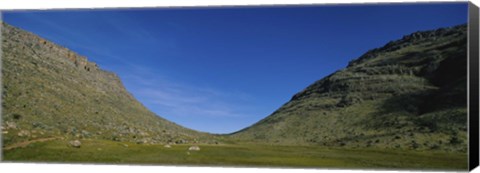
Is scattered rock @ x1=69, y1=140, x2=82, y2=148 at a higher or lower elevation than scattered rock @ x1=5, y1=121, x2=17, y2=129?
lower

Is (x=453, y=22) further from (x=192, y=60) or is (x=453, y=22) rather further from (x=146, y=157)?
(x=146, y=157)

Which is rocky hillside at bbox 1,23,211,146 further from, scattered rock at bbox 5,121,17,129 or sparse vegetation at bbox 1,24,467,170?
sparse vegetation at bbox 1,24,467,170

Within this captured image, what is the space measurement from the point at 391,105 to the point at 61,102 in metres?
72.5

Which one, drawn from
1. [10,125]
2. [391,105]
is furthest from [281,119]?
[10,125]

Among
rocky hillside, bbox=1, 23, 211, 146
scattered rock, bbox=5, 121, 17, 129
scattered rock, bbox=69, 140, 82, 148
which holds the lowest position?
scattered rock, bbox=69, 140, 82, 148

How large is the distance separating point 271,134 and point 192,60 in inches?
2924

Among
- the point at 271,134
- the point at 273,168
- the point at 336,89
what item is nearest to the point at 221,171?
the point at 273,168

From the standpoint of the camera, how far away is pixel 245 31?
53969mm

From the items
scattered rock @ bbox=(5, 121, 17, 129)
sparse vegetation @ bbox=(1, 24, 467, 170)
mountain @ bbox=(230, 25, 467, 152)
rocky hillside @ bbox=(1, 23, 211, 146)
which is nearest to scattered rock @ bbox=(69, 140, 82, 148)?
sparse vegetation @ bbox=(1, 24, 467, 170)

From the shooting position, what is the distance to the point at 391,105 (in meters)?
115

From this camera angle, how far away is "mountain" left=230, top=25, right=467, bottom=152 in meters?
88.3

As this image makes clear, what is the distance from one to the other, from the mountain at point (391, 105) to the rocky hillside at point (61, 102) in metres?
31.9

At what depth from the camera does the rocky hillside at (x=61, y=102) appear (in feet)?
187

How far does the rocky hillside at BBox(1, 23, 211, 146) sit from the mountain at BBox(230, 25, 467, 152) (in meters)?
31.9
